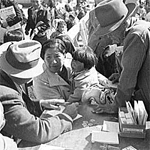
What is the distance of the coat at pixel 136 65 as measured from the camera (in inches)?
66.9

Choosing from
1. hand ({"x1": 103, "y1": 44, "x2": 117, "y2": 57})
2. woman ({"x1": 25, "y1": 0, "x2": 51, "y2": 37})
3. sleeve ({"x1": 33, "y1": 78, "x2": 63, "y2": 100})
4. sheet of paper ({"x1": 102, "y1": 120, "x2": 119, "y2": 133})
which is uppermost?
sheet of paper ({"x1": 102, "y1": 120, "x2": 119, "y2": 133})

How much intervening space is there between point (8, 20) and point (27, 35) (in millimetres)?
2417

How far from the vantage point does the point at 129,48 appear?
1727 mm

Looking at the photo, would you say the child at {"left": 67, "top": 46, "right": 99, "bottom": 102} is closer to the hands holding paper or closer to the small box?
the hands holding paper

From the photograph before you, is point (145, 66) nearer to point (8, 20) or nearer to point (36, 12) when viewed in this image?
point (8, 20)

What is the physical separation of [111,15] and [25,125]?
105cm

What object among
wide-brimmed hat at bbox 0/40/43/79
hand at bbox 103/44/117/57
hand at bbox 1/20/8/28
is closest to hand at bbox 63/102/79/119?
wide-brimmed hat at bbox 0/40/43/79

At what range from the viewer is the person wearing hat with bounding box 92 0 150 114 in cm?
171

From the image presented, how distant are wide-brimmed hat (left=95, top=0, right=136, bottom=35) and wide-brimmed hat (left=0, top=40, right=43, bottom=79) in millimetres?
592

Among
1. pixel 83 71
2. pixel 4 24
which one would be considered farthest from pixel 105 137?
pixel 4 24

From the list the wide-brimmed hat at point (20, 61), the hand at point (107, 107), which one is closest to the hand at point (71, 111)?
the hand at point (107, 107)

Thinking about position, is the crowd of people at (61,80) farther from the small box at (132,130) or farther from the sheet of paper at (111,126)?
the small box at (132,130)

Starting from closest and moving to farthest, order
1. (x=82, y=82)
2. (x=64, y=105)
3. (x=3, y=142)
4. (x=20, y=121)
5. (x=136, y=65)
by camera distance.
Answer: (x=3, y=142) < (x=20, y=121) < (x=136, y=65) < (x=64, y=105) < (x=82, y=82)

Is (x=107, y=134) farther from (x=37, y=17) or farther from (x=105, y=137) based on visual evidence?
(x=37, y=17)
